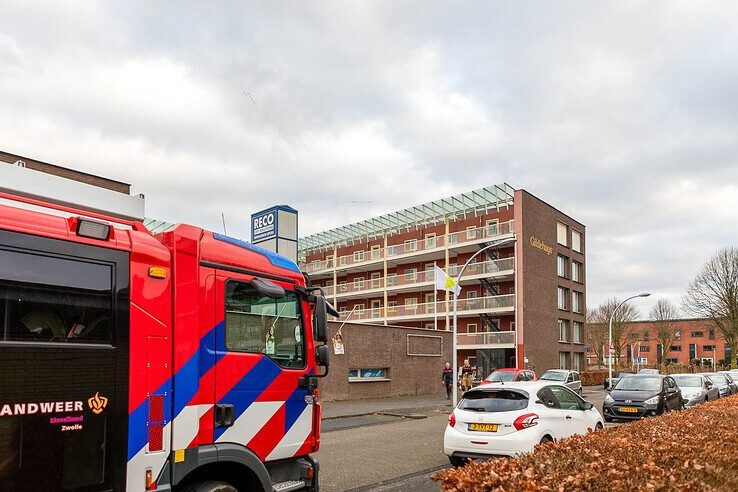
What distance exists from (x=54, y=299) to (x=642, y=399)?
56.7 feet

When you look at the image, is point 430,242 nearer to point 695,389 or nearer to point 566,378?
point 566,378

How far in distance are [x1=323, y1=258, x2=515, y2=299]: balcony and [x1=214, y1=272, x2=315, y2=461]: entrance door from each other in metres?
38.6

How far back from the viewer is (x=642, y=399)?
17594 millimetres

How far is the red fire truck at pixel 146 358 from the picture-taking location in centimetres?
398

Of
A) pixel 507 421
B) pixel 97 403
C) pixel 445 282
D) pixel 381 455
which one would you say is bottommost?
pixel 381 455

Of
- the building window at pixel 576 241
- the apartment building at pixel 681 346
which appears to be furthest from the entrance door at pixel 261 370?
the apartment building at pixel 681 346

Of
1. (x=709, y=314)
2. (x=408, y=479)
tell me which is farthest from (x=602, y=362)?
(x=408, y=479)

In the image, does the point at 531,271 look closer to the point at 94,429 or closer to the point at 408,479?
the point at 408,479

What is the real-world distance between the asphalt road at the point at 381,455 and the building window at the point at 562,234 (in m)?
35.3

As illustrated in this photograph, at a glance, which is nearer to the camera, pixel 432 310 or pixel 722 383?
pixel 722 383

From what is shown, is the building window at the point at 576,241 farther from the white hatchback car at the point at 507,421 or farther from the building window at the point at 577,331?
the white hatchback car at the point at 507,421

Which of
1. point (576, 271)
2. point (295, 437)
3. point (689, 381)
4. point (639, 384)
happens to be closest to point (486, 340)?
point (576, 271)

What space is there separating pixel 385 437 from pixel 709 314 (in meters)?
45.7

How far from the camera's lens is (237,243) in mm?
5738
